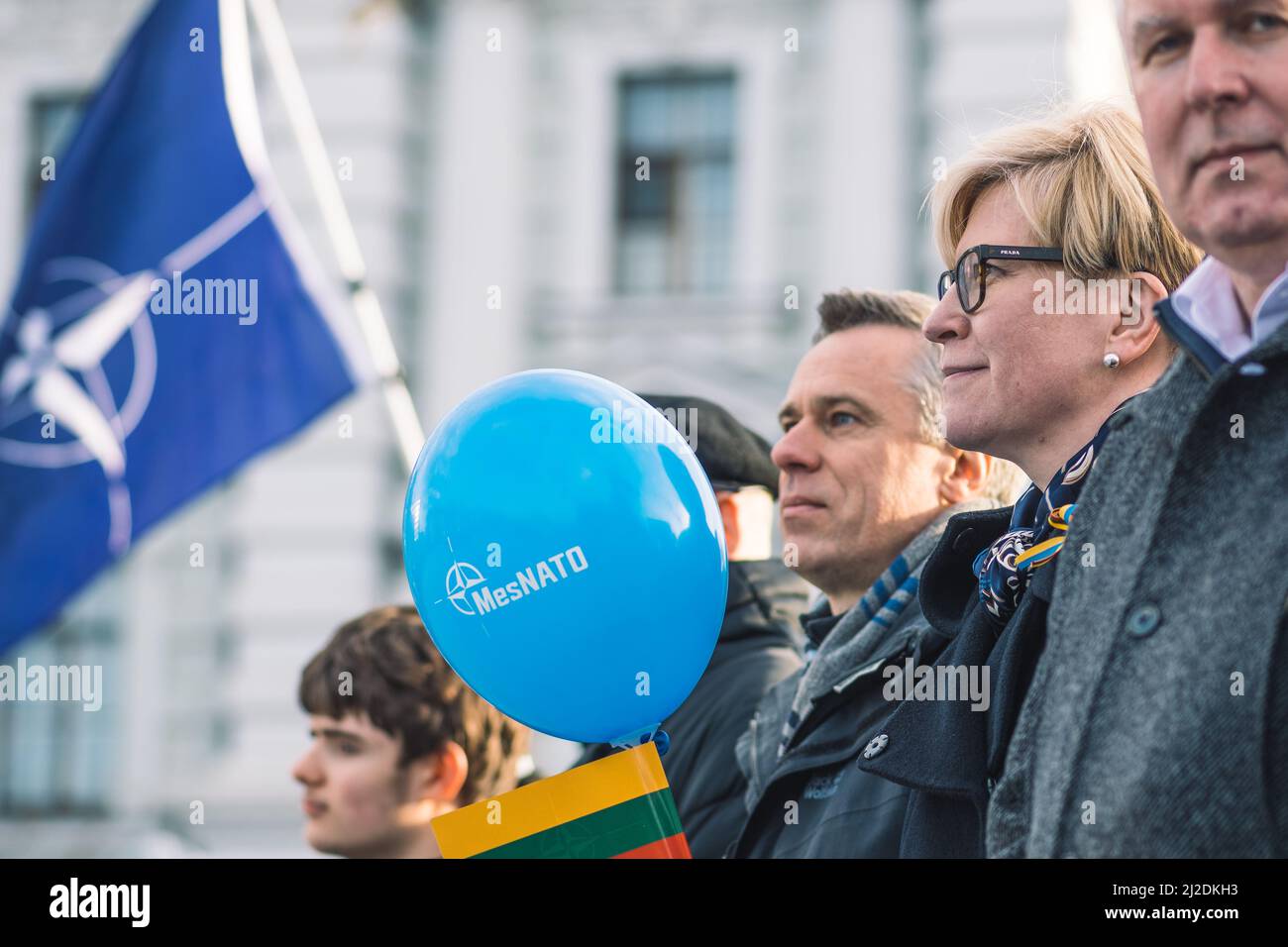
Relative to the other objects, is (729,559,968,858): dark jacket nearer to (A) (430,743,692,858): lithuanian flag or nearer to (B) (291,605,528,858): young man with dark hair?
(A) (430,743,692,858): lithuanian flag

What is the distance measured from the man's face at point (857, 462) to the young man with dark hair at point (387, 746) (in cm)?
101

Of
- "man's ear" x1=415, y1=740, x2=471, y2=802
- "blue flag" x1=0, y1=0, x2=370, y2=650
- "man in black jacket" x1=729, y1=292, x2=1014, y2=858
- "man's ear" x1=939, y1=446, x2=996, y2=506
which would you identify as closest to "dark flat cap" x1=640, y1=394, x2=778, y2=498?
"man in black jacket" x1=729, y1=292, x2=1014, y2=858

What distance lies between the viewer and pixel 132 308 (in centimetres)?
568

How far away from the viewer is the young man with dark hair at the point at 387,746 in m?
4.00

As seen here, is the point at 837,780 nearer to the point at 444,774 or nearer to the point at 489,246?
the point at 444,774

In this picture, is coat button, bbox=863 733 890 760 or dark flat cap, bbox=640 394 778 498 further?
dark flat cap, bbox=640 394 778 498

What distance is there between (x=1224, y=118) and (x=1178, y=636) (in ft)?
1.77

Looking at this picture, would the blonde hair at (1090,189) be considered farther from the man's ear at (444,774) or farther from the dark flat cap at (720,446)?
the man's ear at (444,774)

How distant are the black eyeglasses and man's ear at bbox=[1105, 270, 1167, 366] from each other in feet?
0.38

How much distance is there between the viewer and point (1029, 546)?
2.25m

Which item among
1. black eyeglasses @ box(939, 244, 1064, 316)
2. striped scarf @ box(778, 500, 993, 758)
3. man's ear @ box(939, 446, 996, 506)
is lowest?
striped scarf @ box(778, 500, 993, 758)

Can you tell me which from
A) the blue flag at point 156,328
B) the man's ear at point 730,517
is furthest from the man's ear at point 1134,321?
the blue flag at point 156,328

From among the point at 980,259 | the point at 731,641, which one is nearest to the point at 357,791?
the point at 731,641

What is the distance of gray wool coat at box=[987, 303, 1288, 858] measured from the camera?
166 centimetres
